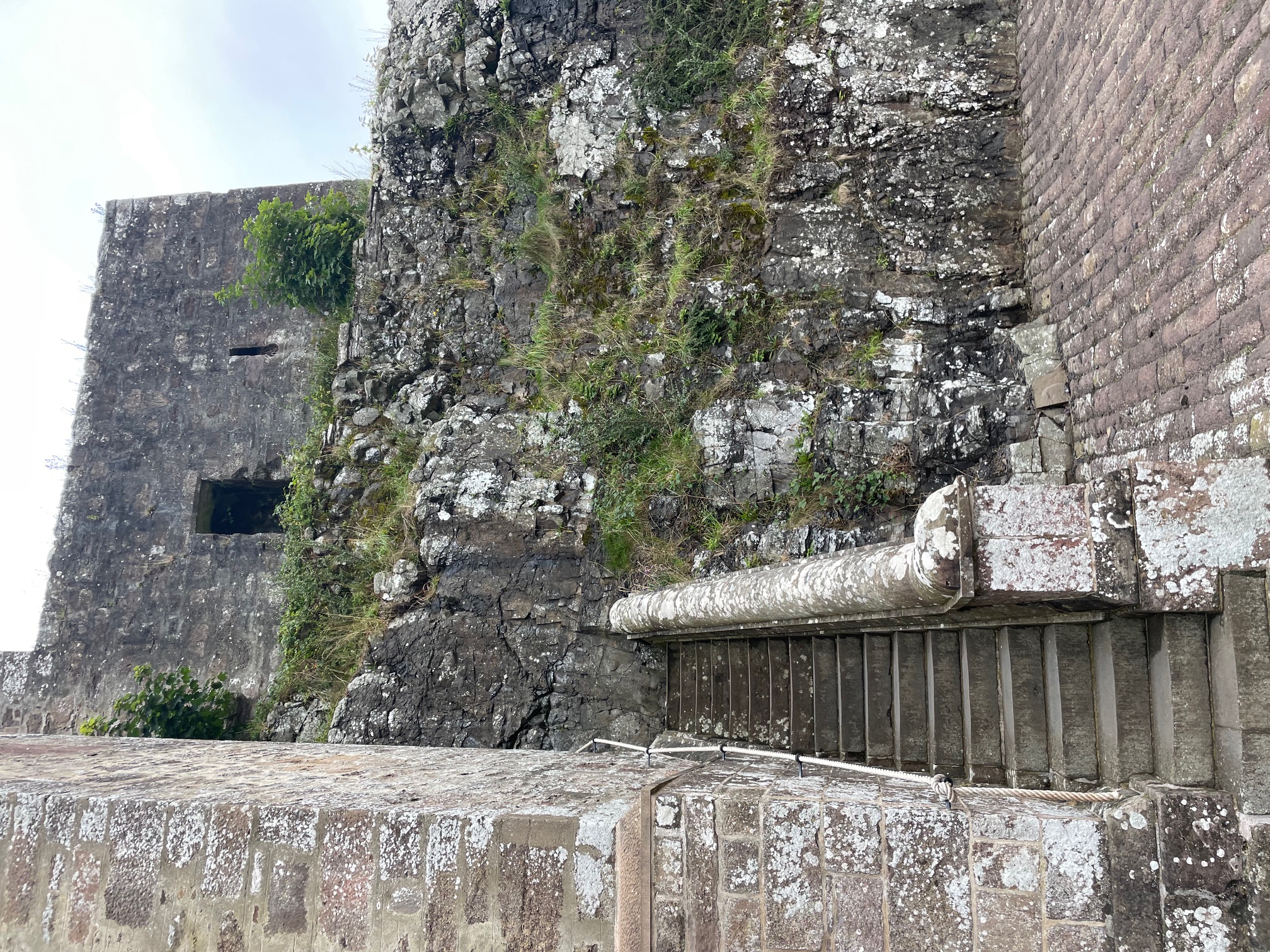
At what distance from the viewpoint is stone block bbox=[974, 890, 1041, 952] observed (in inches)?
101

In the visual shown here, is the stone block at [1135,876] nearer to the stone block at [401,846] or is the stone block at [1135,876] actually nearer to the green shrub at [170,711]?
the stone block at [401,846]

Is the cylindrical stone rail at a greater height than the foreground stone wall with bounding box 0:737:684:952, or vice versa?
the cylindrical stone rail

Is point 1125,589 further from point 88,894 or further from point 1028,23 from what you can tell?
point 1028,23

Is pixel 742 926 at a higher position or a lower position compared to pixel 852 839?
lower

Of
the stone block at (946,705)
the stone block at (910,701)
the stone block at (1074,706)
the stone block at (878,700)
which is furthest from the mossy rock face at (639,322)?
the stone block at (1074,706)

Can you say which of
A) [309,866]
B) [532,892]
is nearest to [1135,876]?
[532,892]

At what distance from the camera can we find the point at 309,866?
9.38 ft

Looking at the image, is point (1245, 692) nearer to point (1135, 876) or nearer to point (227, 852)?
point (1135, 876)

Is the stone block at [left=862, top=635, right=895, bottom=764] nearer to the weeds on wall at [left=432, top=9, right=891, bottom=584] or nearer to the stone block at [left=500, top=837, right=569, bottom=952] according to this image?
the weeds on wall at [left=432, top=9, right=891, bottom=584]

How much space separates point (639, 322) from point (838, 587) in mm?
3472

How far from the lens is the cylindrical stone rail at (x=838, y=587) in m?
2.63

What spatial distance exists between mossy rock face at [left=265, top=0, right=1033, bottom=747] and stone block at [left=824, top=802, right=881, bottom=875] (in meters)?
2.85

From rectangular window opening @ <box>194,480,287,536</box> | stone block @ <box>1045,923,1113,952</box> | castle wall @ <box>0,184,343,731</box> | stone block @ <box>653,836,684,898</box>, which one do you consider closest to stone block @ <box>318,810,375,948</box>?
stone block @ <box>653,836,684,898</box>

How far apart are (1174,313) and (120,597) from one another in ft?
26.3
